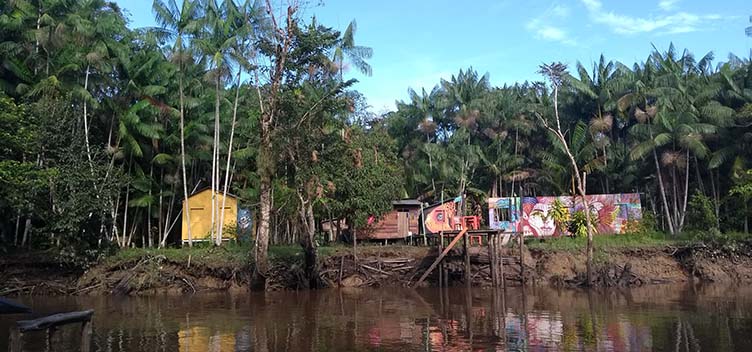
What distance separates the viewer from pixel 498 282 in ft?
91.1

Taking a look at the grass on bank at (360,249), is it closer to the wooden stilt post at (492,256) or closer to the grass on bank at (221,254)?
the grass on bank at (221,254)

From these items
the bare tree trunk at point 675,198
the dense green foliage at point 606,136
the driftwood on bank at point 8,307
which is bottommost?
the driftwood on bank at point 8,307

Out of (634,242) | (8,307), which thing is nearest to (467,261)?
(634,242)

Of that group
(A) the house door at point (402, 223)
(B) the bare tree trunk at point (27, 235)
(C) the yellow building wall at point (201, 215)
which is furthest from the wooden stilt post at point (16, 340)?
(A) the house door at point (402, 223)

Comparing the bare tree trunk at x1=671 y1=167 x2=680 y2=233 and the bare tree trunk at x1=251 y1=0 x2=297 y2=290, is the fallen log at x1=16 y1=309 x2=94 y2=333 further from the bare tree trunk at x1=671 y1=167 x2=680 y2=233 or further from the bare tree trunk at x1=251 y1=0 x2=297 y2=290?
the bare tree trunk at x1=671 y1=167 x2=680 y2=233

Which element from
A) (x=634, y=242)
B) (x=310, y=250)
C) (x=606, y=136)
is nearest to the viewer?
(x=310, y=250)

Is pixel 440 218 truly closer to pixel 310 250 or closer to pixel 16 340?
pixel 310 250

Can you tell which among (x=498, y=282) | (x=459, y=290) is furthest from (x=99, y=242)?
(x=498, y=282)

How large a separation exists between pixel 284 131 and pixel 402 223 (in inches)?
498

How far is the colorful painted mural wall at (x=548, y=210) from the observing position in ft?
116

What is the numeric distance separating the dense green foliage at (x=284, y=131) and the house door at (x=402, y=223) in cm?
248

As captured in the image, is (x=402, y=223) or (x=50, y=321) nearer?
(x=50, y=321)

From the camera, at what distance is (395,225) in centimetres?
3519

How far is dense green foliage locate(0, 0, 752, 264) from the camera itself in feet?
84.5
